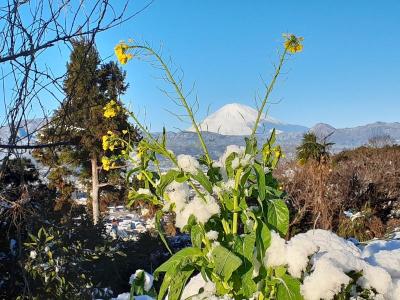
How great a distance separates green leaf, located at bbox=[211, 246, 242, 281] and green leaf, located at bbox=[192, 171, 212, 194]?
0.16 metres

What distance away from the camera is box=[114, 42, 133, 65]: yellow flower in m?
1.70

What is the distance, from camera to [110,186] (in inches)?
869

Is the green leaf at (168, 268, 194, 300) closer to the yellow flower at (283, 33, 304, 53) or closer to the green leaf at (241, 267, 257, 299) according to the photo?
the green leaf at (241, 267, 257, 299)

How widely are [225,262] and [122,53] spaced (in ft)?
2.97

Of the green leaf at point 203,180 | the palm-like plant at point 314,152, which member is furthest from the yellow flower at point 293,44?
the palm-like plant at point 314,152

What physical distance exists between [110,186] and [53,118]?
20677 mm

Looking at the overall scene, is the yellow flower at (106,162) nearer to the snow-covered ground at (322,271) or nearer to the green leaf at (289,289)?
the snow-covered ground at (322,271)

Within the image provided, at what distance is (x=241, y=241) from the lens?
48.7 inches

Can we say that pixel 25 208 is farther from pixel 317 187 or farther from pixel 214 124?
pixel 317 187

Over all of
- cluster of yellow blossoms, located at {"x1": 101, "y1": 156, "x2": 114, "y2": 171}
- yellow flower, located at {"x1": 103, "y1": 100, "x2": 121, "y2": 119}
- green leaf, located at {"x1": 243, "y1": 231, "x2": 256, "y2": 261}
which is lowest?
green leaf, located at {"x1": 243, "y1": 231, "x2": 256, "y2": 261}

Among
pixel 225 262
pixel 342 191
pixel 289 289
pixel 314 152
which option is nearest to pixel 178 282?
pixel 225 262

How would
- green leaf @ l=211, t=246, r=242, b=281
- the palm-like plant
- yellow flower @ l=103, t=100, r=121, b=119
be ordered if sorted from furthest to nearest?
the palm-like plant
yellow flower @ l=103, t=100, r=121, b=119
green leaf @ l=211, t=246, r=242, b=281

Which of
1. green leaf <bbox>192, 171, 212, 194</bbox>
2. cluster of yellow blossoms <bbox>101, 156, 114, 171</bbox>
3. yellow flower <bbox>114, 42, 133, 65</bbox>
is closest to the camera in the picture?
green leaf <bbox>192, 171, 212, 194</bbox>

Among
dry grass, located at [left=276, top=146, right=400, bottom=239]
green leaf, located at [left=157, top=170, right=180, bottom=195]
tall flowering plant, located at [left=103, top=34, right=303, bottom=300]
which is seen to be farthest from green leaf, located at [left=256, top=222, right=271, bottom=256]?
dry grass, located at [left=276, top=146, right=400, bottom=239]
